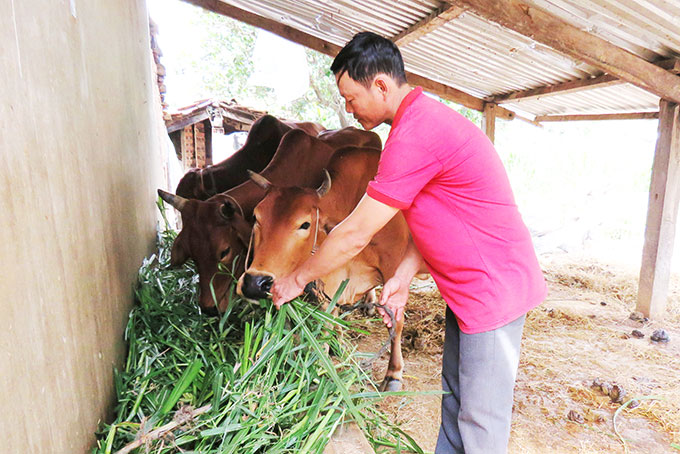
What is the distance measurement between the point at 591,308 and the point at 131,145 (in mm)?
5609

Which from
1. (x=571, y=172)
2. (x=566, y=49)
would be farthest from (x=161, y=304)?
(x=571, y=172)

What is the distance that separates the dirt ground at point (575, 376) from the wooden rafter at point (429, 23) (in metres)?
3.13

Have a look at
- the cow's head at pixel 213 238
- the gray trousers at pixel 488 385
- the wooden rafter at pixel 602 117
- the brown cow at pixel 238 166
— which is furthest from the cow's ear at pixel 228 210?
the wooden rafter at pixel 602 117

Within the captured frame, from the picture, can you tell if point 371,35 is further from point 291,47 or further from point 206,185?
point 291,47

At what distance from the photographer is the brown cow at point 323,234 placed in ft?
7.59

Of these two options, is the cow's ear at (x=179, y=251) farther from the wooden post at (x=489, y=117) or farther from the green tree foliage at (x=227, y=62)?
the green tree foliage at (x=227, y=62)

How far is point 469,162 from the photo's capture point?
1730 millimetres

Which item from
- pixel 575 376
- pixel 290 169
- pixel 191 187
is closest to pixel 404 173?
pixel 290 169

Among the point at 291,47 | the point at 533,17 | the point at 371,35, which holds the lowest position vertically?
the point at 371,35

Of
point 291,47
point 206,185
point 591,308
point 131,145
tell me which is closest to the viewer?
point 131,145

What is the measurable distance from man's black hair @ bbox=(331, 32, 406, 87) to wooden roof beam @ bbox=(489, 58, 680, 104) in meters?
3.71

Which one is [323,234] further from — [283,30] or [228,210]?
[283,30]

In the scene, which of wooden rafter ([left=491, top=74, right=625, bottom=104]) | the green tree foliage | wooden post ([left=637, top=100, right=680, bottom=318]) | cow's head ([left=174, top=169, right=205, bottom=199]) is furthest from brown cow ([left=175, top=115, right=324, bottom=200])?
the green tree foliage

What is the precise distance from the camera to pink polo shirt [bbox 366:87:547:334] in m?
1.66
